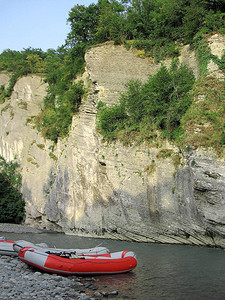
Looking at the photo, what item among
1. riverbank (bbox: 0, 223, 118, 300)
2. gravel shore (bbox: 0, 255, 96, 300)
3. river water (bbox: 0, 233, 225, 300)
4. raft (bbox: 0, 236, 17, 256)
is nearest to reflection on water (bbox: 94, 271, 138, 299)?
river water (bbox: 0, 233, 225, 300)

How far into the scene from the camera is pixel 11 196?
109 feet

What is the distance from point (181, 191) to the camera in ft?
57.4

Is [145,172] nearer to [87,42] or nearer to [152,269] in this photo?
[152,269]

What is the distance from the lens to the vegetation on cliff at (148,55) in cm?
1958

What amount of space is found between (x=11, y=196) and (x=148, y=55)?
2102 centimetres

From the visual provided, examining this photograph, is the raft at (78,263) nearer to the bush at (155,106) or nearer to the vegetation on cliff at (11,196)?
the bush at (155,106)

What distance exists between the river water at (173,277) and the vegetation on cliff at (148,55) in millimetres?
6243

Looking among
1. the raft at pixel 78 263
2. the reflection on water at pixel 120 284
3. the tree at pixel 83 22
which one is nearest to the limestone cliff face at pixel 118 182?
the tree at pixel 83 22

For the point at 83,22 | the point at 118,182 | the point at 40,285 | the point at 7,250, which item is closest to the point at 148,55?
the point at 83,22

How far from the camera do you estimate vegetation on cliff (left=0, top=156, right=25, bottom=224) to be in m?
32.0

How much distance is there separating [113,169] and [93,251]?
861 cm

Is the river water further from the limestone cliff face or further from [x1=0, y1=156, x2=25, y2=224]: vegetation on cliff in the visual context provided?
[x1=0, y1=156, x2=25, y2=224]: vegetation on cliff

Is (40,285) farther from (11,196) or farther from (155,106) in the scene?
(11,196)

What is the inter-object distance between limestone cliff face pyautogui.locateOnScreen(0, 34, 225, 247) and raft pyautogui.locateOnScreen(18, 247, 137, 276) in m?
5.93
